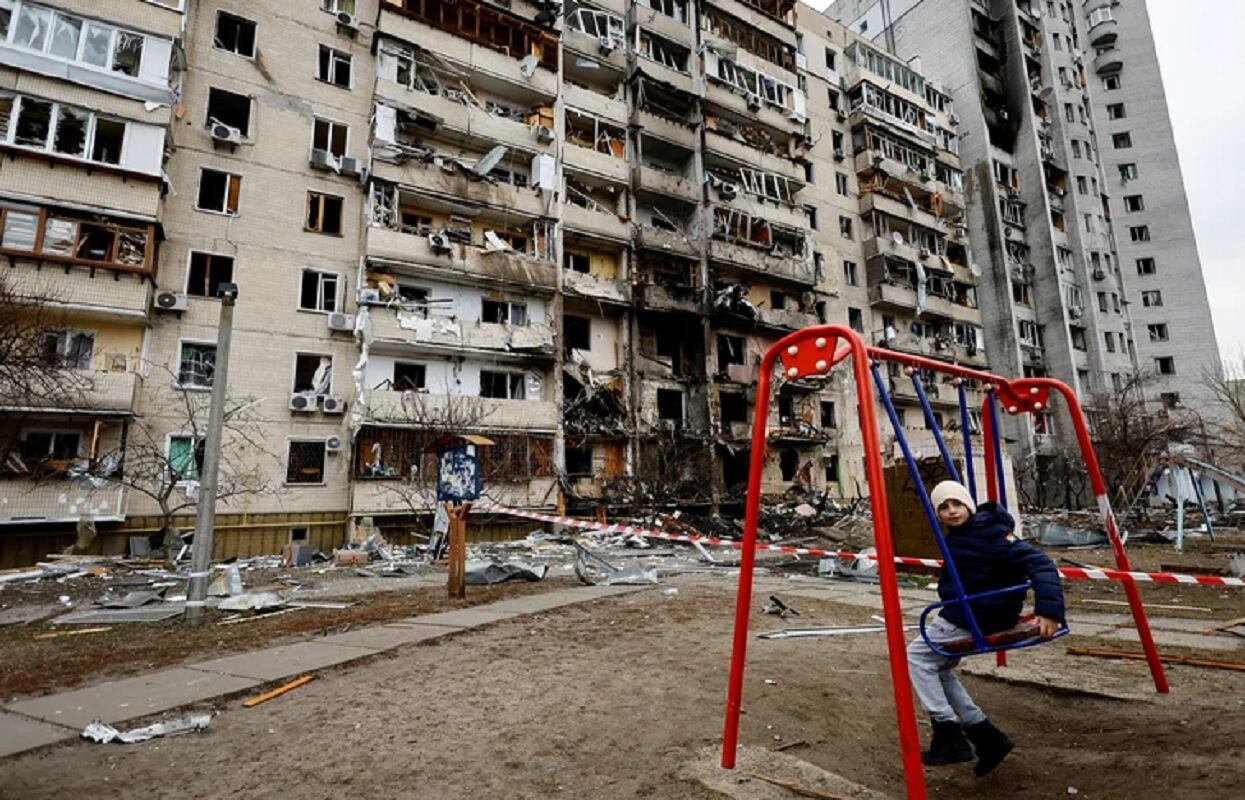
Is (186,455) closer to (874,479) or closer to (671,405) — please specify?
(671,405)

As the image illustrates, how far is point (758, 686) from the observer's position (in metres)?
4.67

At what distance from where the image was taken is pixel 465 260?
75.8ft

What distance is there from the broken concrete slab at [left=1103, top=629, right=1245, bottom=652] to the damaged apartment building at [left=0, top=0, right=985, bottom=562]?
704 inches

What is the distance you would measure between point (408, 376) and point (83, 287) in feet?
29.9

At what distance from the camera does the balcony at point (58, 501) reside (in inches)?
620

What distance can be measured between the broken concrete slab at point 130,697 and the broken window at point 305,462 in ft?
53.5

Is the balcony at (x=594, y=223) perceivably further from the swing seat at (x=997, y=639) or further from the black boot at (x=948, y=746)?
the black boot at (x=948, y=746)

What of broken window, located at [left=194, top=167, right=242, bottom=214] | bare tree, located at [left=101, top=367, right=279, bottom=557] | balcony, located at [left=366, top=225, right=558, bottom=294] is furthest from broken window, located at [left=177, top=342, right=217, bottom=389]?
balcony, located at [left=366, top=225, right=558, bottom=294]

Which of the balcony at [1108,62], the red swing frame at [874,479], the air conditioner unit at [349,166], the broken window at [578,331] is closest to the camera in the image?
the red swing frame at [874,479]

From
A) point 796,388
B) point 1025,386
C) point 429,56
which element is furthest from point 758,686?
point 796,388

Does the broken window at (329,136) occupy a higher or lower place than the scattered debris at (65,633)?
higher

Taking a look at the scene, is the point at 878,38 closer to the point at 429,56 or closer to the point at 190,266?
the point at 429,56

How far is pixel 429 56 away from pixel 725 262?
605 inches

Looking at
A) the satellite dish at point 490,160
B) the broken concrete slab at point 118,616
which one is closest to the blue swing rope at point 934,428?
the broken concrete slab at point 118,616
